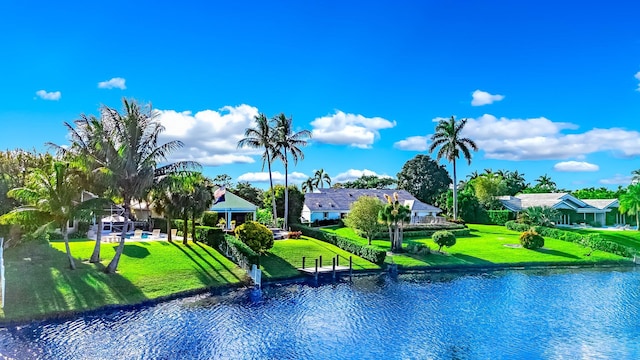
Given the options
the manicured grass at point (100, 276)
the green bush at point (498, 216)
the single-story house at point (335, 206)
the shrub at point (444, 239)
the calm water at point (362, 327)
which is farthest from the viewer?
the green bush at point (498, 216)

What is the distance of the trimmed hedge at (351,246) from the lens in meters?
40.2

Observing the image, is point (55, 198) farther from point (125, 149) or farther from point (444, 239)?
point (444, 239)

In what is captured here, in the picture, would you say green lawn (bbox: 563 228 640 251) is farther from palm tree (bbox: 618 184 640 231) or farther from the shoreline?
the shoreline

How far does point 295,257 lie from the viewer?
4019cm

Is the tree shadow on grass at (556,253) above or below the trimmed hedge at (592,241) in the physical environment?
below

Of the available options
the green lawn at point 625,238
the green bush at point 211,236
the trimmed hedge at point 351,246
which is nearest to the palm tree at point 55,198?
the green bush at point 211,236

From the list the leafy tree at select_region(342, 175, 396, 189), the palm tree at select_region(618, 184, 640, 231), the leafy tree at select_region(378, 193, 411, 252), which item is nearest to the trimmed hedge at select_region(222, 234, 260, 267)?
the leafy tree at select_region(378, 193, 411, 252)

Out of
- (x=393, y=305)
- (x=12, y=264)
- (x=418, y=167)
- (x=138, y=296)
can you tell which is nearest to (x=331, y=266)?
(x=393, y=305)

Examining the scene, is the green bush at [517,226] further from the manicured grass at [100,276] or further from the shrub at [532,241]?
the manicured grass at [100,276]

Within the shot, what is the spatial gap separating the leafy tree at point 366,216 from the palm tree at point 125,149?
71.1 feet

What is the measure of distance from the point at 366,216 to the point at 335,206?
1981cm

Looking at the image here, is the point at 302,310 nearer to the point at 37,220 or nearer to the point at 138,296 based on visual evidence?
the point at 138,296

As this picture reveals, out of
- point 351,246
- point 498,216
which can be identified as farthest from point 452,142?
point 351,246

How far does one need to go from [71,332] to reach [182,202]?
17.8 meters
